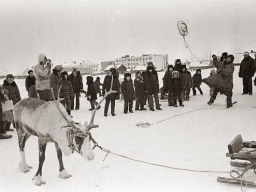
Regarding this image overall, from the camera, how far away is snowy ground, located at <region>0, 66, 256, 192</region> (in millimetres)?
4754

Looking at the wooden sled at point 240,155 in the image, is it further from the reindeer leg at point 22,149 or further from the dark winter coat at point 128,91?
the dark winter coat at point 128,91

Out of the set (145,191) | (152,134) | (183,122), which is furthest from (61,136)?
(183,122)

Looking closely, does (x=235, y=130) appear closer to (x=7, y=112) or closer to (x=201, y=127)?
(x=201, y=127)

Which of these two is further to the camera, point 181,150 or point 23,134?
point 181,150

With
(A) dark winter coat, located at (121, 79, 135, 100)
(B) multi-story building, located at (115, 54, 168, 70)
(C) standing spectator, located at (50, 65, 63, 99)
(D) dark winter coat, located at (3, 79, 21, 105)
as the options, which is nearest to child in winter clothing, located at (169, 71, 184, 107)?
(A) dark winter coat, located at (121, 79, 135, 100)

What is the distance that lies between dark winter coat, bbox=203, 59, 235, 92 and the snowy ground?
1.27 metres

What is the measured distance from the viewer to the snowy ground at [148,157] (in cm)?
475

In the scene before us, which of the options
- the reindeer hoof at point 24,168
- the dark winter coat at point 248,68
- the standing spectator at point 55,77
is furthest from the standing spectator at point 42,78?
the dark winter coat at point 248,68

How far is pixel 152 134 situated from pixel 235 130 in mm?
2067

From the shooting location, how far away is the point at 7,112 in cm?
852

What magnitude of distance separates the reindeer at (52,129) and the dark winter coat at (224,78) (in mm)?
7413

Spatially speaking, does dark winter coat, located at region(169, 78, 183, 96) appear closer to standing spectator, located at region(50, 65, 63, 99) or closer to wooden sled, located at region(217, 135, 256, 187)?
standing spectator, located at region(50, 65, 63, 99)

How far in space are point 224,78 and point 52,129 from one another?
8.04m

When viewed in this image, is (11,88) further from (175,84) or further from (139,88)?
(175,84)
